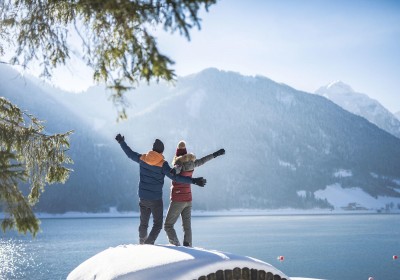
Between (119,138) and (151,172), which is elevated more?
(119,138)

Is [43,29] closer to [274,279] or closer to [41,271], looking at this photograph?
[274,279]

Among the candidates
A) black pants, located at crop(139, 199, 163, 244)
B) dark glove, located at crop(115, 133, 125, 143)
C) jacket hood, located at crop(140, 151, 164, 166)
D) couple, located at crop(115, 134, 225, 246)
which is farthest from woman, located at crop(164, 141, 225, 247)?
dark glove, located at crop(115, 133, 125, 143)

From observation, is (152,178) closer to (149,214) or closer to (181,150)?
(149,214)

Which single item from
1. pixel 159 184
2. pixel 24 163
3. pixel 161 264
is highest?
pixel 24 163

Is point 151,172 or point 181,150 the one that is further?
point 181,150

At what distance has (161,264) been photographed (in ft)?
24.6

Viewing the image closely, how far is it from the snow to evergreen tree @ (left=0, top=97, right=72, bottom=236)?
1.83 meters

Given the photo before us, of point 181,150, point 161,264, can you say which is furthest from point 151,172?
point 161,264

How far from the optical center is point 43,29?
19.7 ft

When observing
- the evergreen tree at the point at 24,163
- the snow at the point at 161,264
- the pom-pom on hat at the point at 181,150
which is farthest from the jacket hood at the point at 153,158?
the evergreen tree at the point at 24,163

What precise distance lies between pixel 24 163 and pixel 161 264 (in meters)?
3.84

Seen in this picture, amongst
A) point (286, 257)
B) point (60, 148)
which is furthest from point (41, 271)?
point (60, 148)

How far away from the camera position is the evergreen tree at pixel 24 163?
6.10m

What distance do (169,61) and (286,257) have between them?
252ft
